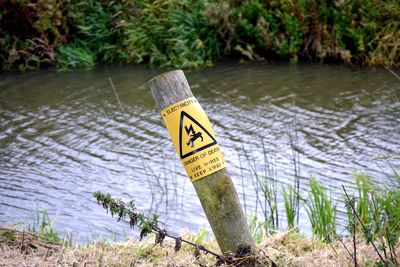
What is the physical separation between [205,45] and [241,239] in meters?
9.53

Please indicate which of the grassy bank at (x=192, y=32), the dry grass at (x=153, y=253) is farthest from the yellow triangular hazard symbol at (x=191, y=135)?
the grassy bank at (x=192, y=32)

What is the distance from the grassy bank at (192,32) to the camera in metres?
11.3

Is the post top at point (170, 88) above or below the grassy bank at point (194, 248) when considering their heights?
above

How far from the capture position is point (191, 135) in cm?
337

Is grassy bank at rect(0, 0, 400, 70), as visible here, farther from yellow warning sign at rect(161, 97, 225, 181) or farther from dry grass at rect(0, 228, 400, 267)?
yellow warning sign at rect(161, 97, 225, 181)

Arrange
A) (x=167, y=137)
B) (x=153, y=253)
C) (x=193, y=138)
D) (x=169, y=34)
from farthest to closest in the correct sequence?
(x=169, y=34)
(x=167, y=137)
(x=153, y=253)
(x=193, y=138)

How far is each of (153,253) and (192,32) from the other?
8853 millimetres

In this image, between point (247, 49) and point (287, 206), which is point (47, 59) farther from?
point (287, 206)

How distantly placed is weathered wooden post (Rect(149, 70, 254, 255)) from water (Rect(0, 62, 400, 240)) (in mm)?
2174

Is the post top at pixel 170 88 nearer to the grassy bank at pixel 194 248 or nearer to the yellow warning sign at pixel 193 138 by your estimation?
the yellow warning sign at pixel 193 138

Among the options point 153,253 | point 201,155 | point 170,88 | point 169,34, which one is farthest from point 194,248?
point 169,34

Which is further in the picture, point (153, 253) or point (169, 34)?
point (169, 34)

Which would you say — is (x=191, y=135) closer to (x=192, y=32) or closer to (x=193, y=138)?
(x=193, y=138)

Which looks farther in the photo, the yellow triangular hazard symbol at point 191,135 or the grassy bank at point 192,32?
the grassy bank at point 192,32
